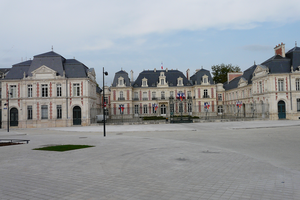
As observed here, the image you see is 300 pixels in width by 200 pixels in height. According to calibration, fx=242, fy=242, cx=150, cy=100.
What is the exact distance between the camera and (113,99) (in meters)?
50.8

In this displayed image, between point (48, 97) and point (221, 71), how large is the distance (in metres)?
48.1

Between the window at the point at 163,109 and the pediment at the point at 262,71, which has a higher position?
the pediment at the point at 262,71

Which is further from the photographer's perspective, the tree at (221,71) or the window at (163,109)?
the tree at (221,71)

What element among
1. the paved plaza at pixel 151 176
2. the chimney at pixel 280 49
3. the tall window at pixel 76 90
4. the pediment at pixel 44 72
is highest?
the chimney at pixel 280 49

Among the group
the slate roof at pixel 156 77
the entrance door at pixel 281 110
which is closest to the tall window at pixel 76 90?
the slate roof at pixel 156 77

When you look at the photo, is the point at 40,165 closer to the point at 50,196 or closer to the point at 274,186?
the point at 50,196

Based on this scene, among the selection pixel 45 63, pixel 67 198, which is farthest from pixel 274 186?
pixel 45 63

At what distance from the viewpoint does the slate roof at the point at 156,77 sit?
176ft

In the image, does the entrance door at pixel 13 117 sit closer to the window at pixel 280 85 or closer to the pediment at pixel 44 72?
the pediment at pixel 44 72

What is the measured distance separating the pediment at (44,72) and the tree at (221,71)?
45.3 metres

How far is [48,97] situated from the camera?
35.0 m

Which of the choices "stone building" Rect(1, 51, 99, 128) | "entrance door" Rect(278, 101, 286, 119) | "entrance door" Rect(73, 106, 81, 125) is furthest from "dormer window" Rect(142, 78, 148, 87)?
"entrance door" Rect(278, 101, 286, 119)

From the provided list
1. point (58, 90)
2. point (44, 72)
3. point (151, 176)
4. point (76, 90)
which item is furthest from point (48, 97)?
point (151, 176)

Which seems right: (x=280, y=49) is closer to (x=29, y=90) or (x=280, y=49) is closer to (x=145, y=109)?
(x=145, y=109)
